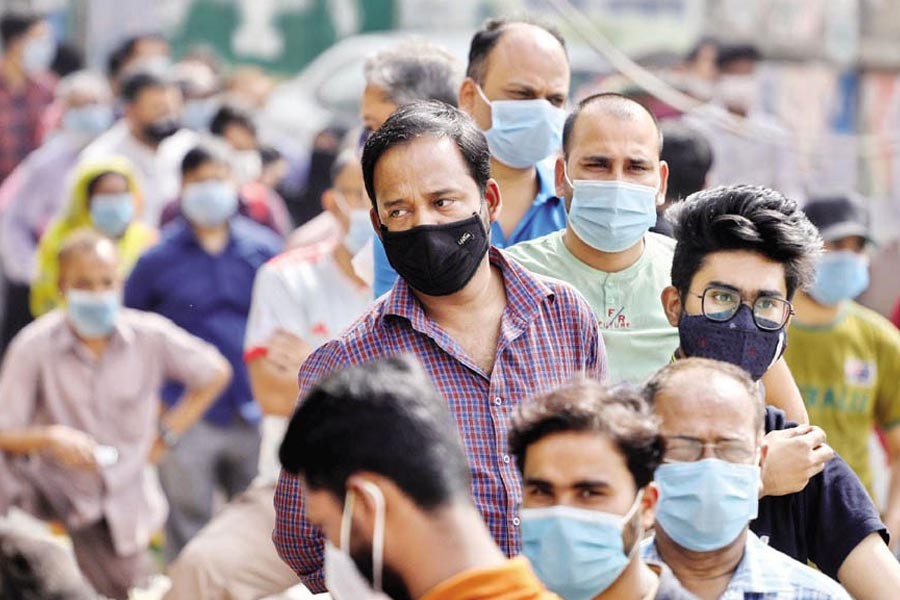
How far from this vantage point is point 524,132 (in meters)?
5.51

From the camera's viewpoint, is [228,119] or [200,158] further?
[228,119]

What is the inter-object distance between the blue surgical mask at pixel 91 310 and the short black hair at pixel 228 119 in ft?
11.2

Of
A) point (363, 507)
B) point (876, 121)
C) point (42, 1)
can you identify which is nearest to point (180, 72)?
point (42, 1)

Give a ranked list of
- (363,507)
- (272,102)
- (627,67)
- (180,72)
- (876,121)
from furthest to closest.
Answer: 1. (272,102)
2. (180,72)
3. (876,121)
4. (627,67)
5. (363,507)

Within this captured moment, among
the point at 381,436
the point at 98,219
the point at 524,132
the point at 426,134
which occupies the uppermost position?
the point at 426,134

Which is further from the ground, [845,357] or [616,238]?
[616,238]

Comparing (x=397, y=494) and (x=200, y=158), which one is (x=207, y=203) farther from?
(x=397, y=494)

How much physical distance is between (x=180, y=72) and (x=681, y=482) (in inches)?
373

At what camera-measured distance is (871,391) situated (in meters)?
7.21

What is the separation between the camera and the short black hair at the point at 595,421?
3.72 metres

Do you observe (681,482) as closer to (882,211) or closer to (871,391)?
(871,391)

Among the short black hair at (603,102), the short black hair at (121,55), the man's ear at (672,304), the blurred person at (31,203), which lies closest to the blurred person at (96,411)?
the blurred person at (31,203)

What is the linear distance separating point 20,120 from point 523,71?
798 cm

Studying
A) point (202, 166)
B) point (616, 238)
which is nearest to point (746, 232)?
point (616, 238)
